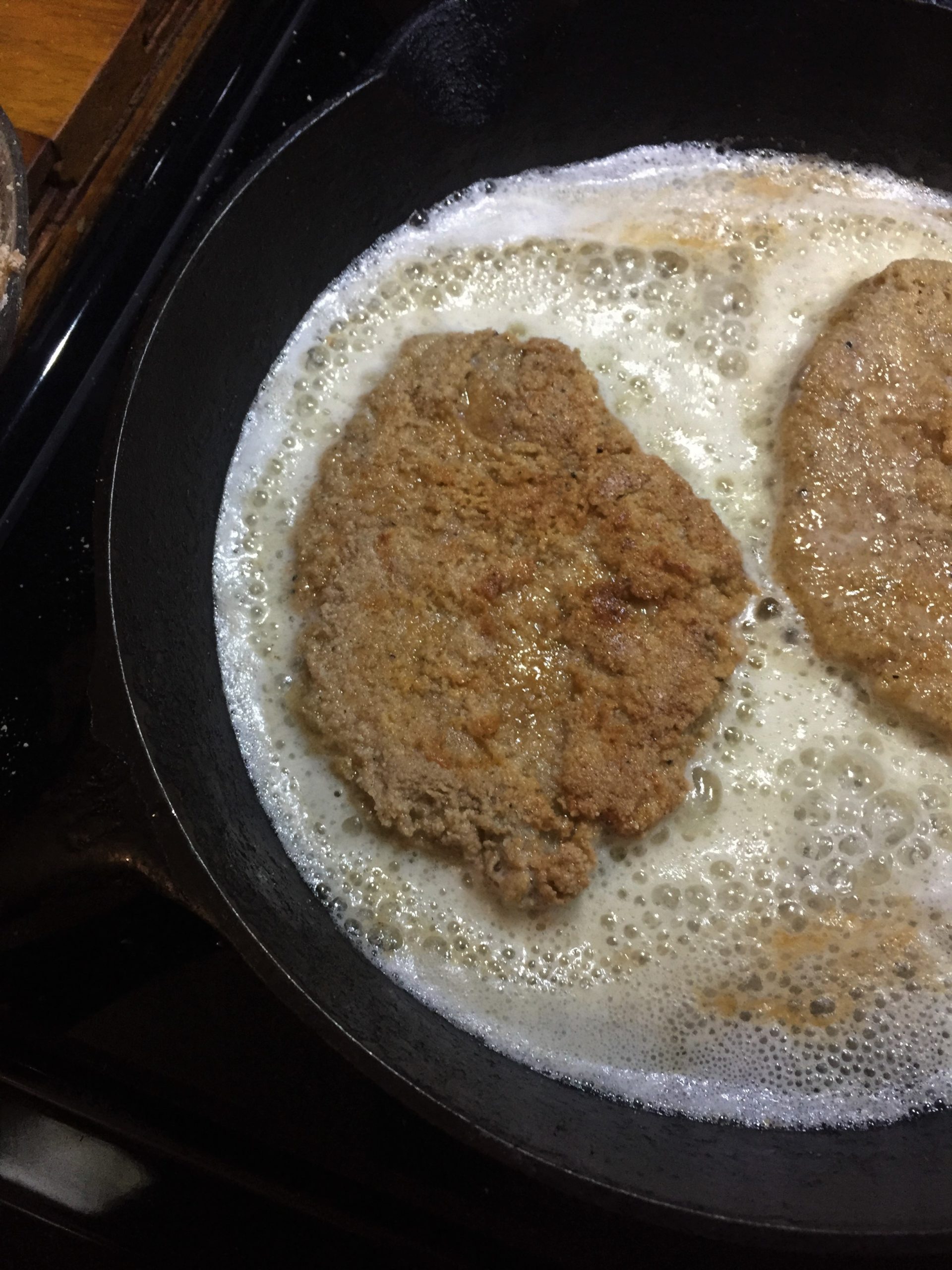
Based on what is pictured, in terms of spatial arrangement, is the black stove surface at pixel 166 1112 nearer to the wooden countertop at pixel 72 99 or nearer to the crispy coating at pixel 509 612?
the crispy coating at pixel 509 612

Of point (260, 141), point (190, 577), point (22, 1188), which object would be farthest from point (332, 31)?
point (22, 1188)

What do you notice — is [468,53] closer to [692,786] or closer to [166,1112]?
A: [692,786]

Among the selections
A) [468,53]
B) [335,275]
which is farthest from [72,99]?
[468,53]

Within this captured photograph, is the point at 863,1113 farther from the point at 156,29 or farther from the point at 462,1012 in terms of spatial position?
the point at 156,29

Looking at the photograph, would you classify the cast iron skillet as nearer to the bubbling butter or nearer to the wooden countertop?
the bubbling butter

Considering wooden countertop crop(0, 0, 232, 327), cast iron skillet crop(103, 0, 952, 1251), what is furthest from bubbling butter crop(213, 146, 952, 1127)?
wooden countertop crop(0, 0, 232, 327)
